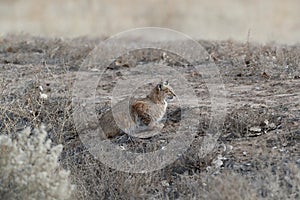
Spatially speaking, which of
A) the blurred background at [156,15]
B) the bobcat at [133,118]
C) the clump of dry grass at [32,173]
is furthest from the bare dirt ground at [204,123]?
the blurred background at [156,15]

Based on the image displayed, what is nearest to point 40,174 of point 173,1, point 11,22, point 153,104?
point 153,104

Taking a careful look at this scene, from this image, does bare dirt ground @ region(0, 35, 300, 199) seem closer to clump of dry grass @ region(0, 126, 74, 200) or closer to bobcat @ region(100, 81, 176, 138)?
bobcat @ region(100, 81, 176, 138)

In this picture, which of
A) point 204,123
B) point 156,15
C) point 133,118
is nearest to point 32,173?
point 133,118

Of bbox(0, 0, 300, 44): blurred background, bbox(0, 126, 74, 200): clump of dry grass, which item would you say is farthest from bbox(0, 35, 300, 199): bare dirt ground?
bbox(0, 0, 300, 44): blurred background

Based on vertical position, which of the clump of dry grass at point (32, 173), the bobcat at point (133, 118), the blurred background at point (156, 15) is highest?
the blurred background at point (156, 15)

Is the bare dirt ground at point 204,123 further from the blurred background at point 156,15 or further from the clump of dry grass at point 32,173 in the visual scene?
the blurred background at point 156,15
